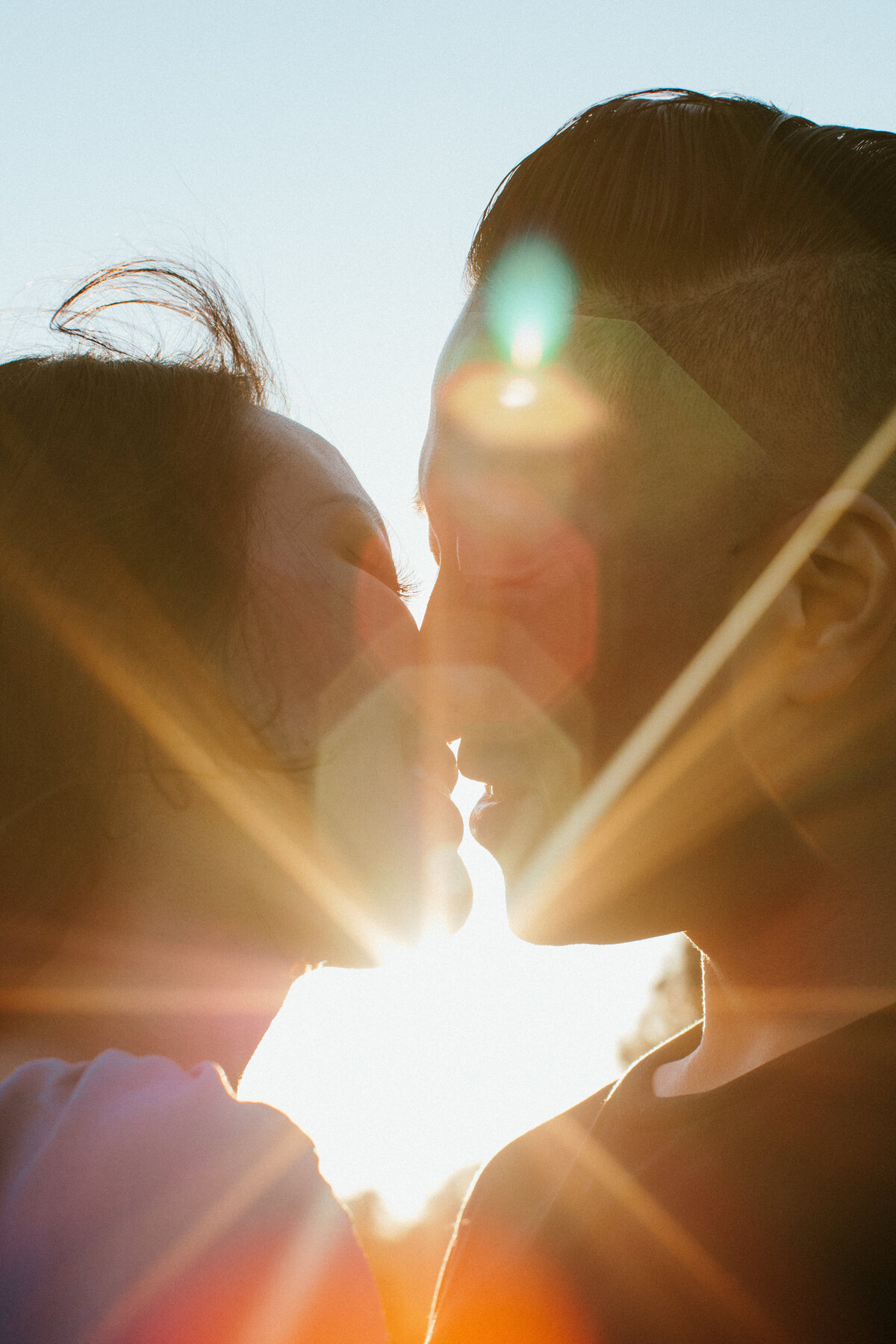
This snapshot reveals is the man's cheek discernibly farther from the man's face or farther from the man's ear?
the man's ear

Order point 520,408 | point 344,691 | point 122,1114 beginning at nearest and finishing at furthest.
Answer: point 122,1114, point 520,408, point 344,691

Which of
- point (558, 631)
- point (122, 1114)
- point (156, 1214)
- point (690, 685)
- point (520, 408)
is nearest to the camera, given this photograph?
point (156, 1214)

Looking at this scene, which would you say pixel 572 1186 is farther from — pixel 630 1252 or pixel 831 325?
pixel 831 325

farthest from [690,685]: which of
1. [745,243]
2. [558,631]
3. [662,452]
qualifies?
[745,243]

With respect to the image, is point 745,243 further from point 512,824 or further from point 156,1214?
point 156,1214

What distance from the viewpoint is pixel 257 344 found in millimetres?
3420

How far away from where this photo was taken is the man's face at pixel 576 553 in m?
2.24

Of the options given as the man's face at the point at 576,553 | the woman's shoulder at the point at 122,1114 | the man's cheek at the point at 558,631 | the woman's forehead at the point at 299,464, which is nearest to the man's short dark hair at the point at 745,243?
the man's face at the point at 576,553

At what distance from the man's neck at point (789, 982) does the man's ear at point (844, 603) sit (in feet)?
1.49

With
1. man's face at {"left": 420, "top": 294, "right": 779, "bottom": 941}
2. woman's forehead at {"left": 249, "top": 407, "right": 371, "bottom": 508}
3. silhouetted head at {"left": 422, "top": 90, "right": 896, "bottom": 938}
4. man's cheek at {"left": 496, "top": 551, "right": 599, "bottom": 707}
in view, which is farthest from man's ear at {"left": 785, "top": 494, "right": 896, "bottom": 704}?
woman's forehead at {"left": 249, "top": 407, "right": 371, "bottom": 508}

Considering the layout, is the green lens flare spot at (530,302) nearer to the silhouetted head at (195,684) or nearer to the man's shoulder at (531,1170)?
the silhouetted head at (195,684)

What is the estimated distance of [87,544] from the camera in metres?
2.51

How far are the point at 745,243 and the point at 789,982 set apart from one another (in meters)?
1.76

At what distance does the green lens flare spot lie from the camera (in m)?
2.58
